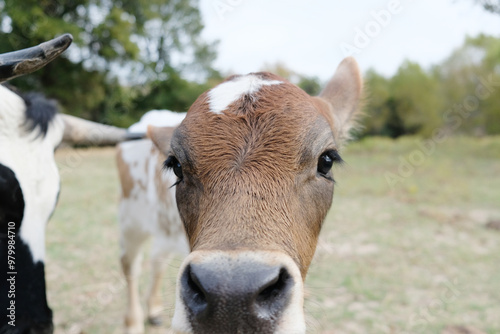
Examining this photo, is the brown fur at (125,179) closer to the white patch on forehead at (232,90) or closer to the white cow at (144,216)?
the white cow at (144,216)

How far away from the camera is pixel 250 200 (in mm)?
1901

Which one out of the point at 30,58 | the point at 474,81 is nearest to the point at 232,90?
the point at 30,58

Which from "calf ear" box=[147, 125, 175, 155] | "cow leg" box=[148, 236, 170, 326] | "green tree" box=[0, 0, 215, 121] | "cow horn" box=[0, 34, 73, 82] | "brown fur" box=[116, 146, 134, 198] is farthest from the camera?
"green tree" box=[0, 0, 215, 121]

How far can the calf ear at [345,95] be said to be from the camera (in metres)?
3.20

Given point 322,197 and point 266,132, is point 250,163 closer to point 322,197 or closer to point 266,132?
point 266,132

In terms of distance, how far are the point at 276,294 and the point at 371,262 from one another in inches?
201

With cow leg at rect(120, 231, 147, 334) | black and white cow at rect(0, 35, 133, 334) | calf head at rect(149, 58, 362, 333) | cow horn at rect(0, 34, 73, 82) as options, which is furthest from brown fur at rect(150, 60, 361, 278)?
cow leg at rect(120, 231, 147, 334)

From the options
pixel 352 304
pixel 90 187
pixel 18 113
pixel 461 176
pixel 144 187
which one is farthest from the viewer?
pixel 461 176

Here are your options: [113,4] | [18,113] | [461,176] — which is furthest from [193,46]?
[18,113]

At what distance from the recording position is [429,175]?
569 inches

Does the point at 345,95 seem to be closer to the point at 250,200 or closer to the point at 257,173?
the point at 257,173

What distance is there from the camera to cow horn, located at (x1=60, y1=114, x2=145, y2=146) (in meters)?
3.38

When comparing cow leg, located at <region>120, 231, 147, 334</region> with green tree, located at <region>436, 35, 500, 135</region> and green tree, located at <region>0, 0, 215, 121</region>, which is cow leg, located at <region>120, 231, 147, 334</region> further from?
green tree, located at <region>436, 35, 500, 135</region>

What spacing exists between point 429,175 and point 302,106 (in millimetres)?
13663
